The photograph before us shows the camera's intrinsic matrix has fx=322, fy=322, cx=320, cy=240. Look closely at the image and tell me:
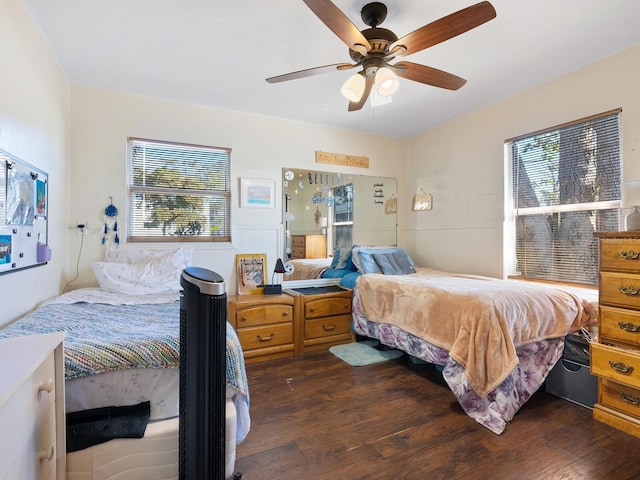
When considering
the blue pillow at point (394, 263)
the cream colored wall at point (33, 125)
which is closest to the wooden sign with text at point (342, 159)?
the blue pillow at point (394, 263)

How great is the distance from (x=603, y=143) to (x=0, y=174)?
153 inches

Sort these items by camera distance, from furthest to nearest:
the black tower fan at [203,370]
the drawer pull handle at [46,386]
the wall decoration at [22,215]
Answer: the wall decoration at [22,215]
the black tower fan at [203,370]
the drawer pull handle at [46,386]

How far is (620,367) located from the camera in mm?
1855

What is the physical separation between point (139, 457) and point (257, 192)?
2556mm

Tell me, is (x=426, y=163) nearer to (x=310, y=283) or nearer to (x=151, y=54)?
(x=310, y=283)

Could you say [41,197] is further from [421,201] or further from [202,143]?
[421,201]

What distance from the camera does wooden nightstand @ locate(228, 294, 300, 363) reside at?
2871 mm

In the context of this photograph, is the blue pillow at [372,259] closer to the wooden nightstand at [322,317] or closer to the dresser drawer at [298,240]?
the wooden nightstand at [322,317]

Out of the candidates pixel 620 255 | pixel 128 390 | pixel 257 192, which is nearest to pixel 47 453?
pixel 128 390

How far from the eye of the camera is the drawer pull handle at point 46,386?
0.99m

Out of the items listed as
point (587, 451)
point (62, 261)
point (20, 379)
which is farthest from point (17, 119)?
point (587, 451)

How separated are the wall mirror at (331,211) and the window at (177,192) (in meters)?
0.70

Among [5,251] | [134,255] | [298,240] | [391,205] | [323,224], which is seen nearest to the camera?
[5,251]

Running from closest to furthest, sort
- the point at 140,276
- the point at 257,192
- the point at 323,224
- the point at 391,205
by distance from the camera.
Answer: the point at 140,276
the point at 257,192
the point at 323,224
the point at 391,205
